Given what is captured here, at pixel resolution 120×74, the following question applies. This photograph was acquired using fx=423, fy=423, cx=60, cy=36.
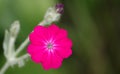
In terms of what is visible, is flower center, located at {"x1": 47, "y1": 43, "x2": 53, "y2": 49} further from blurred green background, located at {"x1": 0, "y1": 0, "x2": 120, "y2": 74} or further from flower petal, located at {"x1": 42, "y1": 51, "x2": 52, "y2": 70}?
blurred green background, located at {"x1": 0, "y1": 0, "x2": 120, "y2": 74}

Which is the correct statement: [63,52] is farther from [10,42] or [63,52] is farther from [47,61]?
[10,42]

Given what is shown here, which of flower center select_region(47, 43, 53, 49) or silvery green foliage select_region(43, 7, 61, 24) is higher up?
silvery green foliage select_region(43, 7, 61, 24)

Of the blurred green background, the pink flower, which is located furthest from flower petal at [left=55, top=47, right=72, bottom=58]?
the blurred green background

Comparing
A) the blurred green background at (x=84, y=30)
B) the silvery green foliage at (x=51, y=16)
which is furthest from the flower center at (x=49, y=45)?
the blurred green background at (x=84, y=30)

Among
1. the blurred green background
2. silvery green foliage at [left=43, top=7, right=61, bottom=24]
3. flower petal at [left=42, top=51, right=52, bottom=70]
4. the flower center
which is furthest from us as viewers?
the blurred green background

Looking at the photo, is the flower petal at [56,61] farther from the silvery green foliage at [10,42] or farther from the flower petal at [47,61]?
the silvery green foliage at [10,42]

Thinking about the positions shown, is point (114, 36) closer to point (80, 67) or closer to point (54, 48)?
point (80, 67)

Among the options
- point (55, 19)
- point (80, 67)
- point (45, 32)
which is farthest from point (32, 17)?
point (45, 32)
